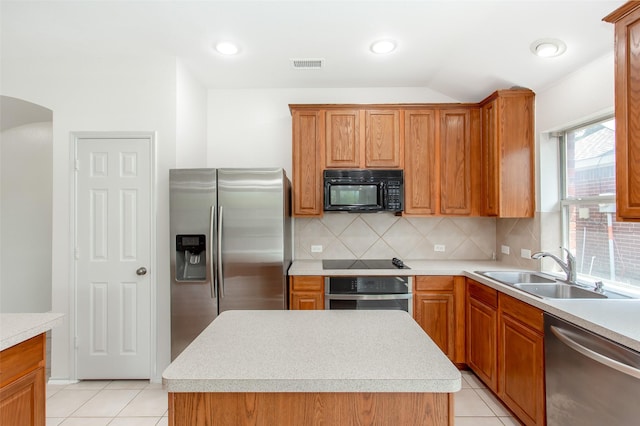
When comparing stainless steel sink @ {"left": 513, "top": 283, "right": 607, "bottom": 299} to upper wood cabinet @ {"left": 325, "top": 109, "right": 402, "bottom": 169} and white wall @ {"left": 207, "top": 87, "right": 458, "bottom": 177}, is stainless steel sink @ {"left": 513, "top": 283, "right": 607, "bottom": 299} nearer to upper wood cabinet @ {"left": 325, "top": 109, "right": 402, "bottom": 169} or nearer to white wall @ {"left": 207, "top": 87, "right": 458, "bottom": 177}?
upper wood cabinet @ {"left": 325, "top": 109, "right": 402, "bottom": 169}

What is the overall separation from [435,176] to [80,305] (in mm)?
3298

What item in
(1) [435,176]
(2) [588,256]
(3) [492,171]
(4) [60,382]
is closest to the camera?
(2) [588,256]

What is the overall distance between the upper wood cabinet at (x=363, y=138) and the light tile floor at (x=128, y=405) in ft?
6.53

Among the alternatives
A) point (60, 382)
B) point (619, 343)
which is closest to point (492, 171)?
point (619, 343)

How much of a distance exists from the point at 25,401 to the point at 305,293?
1.73 meters

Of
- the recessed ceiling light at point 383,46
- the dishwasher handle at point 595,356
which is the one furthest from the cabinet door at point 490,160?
the dishwasher handle at point 595,356

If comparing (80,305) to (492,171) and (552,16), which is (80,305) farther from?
(552,16)

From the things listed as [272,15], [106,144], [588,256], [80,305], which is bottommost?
[80,305]

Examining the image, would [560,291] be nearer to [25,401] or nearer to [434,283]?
[434,283]

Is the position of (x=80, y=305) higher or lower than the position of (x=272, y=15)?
lower

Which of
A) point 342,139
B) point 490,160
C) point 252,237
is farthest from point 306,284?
point 490,160

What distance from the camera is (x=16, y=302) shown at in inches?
142

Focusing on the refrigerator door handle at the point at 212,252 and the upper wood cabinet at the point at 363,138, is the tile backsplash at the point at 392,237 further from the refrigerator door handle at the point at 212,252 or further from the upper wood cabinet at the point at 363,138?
the refrigerator door handle at the point at 212,252

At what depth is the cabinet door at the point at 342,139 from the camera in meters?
2.95
